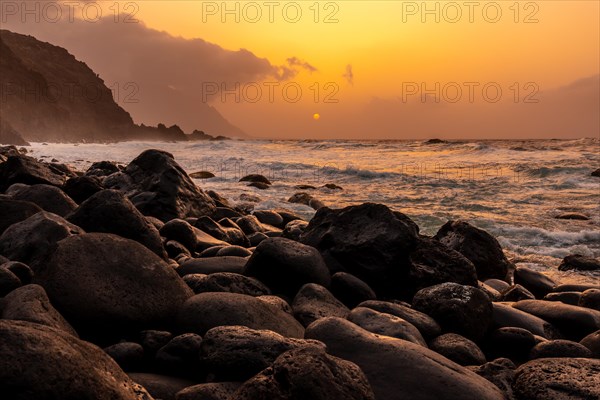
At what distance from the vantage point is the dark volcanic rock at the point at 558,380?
115 inches

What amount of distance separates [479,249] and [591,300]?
1699 mm

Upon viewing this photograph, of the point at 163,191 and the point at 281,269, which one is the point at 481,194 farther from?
the point at 281,269

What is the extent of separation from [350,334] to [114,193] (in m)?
2.82

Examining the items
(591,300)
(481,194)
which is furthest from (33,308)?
(481,194)

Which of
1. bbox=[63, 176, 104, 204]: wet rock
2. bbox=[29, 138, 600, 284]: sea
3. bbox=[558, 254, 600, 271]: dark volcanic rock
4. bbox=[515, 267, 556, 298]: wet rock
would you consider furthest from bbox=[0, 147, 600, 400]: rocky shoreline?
bbox=[29, 138, 600, 284]: sea

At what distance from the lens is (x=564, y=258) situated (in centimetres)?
808

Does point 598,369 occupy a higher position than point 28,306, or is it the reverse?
point 28,306

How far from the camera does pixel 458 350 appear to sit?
3576 mm

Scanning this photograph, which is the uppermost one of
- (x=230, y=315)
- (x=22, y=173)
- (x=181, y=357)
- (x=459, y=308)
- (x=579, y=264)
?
(x=22, y=173)

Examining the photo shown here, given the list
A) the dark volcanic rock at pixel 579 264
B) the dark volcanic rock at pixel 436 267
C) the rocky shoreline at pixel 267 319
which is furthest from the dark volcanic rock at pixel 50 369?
the dark volcanic rock at pixel 579 264

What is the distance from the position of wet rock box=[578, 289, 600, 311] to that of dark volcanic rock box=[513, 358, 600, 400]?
2194mm

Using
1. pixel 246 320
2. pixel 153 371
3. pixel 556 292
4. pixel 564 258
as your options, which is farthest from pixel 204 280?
pixel 564 258

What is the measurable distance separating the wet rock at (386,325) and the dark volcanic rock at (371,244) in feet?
4.64

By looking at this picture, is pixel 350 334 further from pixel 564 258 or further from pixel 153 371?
pixel 564 258
